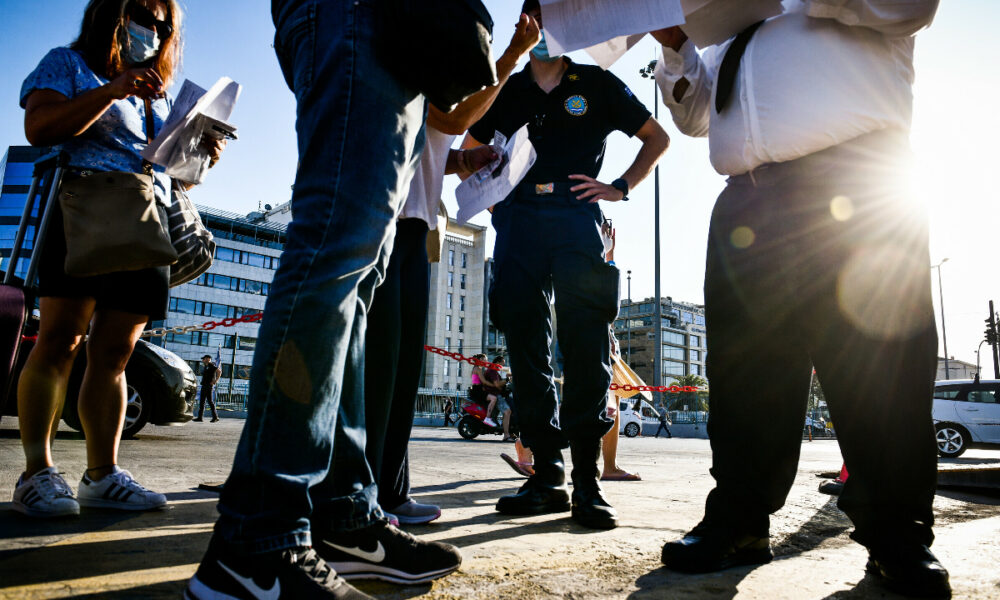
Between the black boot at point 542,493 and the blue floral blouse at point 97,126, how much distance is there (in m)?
1.66

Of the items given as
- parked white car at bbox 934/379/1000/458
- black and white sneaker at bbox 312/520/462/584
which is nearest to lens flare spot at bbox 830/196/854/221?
black and white sneaker at bbox 312/520/462/584

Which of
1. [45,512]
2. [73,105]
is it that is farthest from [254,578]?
[73,105]

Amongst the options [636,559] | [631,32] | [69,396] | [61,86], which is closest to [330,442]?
[636,559]

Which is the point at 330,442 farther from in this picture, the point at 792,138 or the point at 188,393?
the point at 188,393

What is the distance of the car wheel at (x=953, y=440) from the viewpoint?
12875 millimetres

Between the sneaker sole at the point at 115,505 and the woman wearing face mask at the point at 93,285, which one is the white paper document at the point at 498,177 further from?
the sneaker sole at the point at 115,505

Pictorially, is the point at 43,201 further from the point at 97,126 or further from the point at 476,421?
the point at 476,421

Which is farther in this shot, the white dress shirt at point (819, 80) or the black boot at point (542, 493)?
the black boot at point (542, 493)

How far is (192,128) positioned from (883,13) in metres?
2.08

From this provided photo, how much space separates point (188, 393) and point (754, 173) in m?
6.02

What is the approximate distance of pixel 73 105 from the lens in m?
1.89

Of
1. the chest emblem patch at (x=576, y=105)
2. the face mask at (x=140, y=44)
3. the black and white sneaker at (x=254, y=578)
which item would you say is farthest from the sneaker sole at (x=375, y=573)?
the chest emblem patch at (x=576, y=105)

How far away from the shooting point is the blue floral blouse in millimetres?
1973

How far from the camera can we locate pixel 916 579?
1.29 metres
